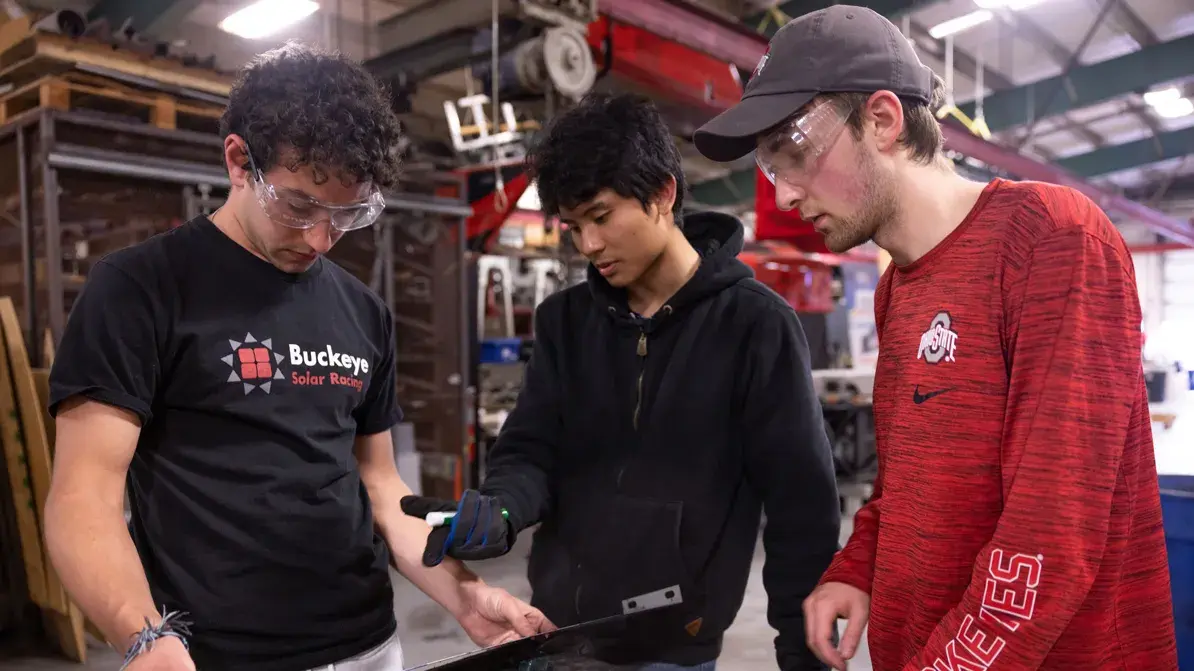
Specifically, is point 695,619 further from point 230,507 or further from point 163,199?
point 163,199

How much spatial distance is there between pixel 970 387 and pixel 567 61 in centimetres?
321

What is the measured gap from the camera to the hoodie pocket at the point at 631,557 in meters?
1.42

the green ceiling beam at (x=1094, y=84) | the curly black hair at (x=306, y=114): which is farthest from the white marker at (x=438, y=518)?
the green ceiling beam at (x=1094, y=84)

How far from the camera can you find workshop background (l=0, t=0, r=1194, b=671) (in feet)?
11.8

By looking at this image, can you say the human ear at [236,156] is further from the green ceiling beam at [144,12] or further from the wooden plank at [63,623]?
the green ceiling beam at [144,12]

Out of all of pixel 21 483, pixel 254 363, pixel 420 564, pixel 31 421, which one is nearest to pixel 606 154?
pixel 254 363

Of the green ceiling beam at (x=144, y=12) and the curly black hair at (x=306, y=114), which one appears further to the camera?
the green ceiling beam at (x=144, y=12)

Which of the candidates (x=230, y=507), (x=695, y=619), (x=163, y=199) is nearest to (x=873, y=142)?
(x=695, y=619)

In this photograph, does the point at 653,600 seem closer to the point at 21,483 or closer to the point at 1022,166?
the point at 21,483

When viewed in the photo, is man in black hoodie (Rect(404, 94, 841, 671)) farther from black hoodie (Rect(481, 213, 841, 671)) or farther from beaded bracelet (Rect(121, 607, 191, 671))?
beaded bracelet (Rect(121, 607, 191, 671))

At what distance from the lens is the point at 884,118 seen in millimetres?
1068

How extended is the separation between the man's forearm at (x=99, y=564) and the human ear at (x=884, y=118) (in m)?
1.15

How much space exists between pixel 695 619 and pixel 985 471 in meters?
0.63

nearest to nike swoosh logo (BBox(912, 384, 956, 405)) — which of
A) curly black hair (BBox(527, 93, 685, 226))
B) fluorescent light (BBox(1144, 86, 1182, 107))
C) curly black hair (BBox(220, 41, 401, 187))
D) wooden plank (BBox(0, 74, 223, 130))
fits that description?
curly black hair (BBox(527, 93, 685, 226))
